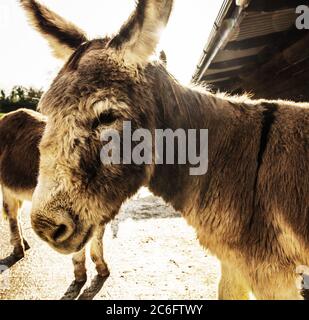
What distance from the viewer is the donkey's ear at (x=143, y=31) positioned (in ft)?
4.77

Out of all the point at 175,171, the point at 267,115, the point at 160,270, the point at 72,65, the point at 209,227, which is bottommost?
the point at 160,270

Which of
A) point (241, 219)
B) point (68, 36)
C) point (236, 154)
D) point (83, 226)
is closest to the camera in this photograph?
point (83, 226)

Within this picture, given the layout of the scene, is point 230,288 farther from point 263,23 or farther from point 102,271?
point 263,23

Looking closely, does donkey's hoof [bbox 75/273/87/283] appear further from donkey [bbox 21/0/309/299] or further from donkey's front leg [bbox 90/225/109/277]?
donkey [bbox 21/0/309/299]

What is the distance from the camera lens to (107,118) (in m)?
1.50

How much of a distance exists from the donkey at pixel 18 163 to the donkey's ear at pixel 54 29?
93.8 inches

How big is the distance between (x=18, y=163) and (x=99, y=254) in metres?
1.89

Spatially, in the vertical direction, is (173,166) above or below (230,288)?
above

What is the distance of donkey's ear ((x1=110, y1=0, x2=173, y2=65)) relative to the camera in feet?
4.77

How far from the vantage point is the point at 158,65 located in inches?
70.4

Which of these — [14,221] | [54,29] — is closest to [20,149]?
[14,221]
